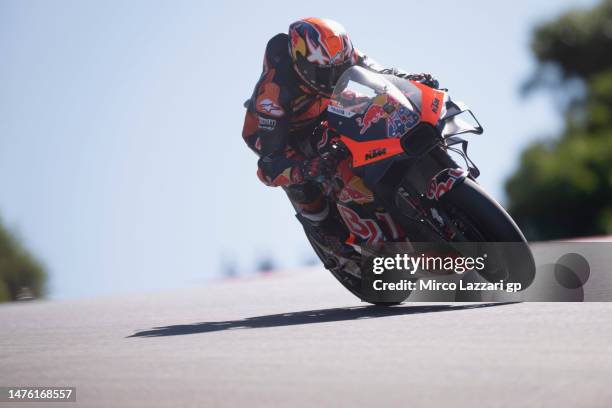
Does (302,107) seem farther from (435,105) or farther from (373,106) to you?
(435,105)

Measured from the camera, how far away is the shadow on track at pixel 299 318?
24.0 feet

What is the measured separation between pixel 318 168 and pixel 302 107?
1.95 ft

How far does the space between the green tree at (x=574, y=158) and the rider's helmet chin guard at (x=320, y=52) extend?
Result: 72.8 feet

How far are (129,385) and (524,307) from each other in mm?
2861

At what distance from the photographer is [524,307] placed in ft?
22.9

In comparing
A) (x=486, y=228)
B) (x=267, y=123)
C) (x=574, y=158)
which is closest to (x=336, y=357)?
(x=486, y=228)

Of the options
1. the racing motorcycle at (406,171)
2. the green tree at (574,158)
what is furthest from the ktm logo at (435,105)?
the green tree at (574,158)

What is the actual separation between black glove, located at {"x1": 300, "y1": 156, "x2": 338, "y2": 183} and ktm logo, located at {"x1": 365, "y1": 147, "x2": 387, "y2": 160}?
382 mm

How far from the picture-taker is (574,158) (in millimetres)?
29797

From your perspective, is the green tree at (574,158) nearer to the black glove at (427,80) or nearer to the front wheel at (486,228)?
the black glove at (427,80)

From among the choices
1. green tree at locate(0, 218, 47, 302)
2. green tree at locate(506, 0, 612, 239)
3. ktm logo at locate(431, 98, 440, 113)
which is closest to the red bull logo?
ktm logo at locate(431, 98, 440, 113)

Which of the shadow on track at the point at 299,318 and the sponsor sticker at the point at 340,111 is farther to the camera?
the sponsor sticker at the point at 340,111

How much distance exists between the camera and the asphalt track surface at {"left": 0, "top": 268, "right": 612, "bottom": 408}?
442cm

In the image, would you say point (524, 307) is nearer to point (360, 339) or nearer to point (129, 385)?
point (360, 339)
